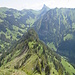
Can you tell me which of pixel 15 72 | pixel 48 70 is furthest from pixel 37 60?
pixel 15 72

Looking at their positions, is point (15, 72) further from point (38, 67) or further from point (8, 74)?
point (38, 67)

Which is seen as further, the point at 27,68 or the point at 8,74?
the point at 27,68

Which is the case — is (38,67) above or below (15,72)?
below

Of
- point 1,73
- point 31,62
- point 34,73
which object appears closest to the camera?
point 1,73

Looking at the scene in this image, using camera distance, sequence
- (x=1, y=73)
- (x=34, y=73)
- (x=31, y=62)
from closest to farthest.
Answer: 1. (x=1, y=73)
2. (x=34, y=73)
3. (x=31, y=62)

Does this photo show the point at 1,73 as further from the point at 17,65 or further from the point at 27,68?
the point at 17,65

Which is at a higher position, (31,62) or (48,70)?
(31,62)

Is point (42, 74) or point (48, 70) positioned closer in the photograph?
point (42, 74)

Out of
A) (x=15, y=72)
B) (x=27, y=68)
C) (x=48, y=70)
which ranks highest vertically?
(x=15, y=72)

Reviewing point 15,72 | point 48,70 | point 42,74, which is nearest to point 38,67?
point 42,74
